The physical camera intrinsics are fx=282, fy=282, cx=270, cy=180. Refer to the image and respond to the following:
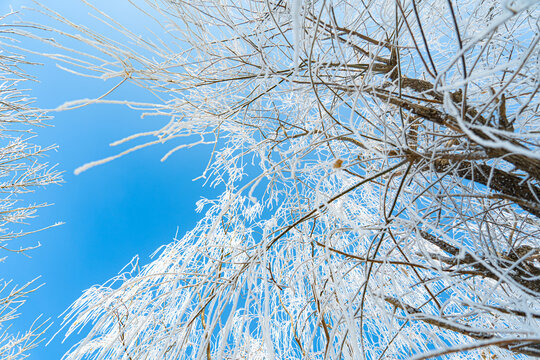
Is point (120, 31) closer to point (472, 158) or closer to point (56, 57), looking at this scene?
point (56, 57)

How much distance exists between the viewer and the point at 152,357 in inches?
63.8

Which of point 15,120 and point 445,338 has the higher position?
point 15,120

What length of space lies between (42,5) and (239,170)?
120 cm

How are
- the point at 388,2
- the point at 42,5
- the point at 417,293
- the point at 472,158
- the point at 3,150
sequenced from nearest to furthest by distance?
the point at 472,158
the point at 42,5
the point at 388,2
the point at 417,293
the point at 3,150

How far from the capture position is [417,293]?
5.28ft

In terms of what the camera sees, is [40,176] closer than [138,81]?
No

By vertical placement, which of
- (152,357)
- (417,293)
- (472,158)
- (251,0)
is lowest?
(417,293)

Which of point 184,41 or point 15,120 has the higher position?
point 15,120

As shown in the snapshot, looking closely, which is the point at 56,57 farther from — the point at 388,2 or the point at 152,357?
the point at 152,357

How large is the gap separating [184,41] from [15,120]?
1839 millimetres

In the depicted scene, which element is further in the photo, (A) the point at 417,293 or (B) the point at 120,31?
(A) the point at 417,293

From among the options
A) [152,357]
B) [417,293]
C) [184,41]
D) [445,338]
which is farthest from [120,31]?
[445,338]

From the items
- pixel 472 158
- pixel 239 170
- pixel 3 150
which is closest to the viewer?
pixel 472 158

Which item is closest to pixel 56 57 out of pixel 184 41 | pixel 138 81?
pixel 138 81
